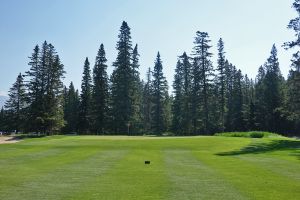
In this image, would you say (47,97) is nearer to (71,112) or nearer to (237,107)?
(71,112)

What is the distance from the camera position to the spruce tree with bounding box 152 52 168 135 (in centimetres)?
9488

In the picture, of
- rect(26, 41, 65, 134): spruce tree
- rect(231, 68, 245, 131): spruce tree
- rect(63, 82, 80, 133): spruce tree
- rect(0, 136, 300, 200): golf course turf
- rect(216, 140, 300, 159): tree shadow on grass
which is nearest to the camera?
rect(0, 136, 300, 200): golf course turf

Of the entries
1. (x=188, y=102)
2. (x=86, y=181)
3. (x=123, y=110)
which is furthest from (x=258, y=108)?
(x=86, y=181)

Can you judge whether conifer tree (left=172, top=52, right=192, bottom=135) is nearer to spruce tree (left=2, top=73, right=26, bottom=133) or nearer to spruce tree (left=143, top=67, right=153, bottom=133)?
→ spruce tree (left=143, top=67, right=153, bottom=133)

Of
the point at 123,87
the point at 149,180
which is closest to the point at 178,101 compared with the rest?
the point at 123,87

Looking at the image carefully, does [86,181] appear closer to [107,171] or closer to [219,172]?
[107,171]

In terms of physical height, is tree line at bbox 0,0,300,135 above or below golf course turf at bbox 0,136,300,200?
above

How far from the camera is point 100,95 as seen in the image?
85.9m

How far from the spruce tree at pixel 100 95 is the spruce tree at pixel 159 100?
46.5 ft

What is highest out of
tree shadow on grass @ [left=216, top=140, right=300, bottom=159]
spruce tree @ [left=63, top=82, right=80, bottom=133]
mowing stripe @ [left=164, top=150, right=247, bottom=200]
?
spruce tree @ [left=63, top=82, right=80, bottom=133]

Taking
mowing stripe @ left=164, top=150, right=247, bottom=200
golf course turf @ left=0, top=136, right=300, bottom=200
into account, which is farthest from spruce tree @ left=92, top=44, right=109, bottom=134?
mowing stripe @ left=164, top=150, right=247, bottom=200

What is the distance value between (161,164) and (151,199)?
32.9ft

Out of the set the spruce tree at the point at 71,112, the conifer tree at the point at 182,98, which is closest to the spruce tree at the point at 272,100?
the conifer tree at the point at 182,98

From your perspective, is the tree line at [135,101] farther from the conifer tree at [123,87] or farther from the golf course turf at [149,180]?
the golf course turf at [149,180]
